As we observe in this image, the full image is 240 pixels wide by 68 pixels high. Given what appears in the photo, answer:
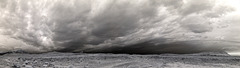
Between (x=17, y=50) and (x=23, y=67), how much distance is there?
14190 mm

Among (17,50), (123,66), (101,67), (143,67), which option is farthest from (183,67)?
(17,50)

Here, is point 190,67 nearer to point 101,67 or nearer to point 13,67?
point 101,67

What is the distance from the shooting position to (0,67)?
997 centimetres

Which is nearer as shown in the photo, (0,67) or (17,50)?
(0,67)

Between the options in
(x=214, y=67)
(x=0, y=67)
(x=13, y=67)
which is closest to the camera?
(x=0, y=67)

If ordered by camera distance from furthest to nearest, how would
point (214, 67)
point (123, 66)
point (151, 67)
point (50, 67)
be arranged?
point (214, 67) → point (123, 66) → point (151, 67) → point (50, 67)

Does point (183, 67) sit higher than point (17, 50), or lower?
lower

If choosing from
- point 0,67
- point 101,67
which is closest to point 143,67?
point 101,67

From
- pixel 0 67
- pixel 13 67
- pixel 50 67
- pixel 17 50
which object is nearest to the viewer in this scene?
pixel 0 67

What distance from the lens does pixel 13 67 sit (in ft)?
34.9

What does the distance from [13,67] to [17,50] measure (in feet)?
45.5

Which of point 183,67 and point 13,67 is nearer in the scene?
point 13,67

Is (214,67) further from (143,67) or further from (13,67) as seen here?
(13,67)

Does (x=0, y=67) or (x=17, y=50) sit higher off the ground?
(x=17, y=50)
